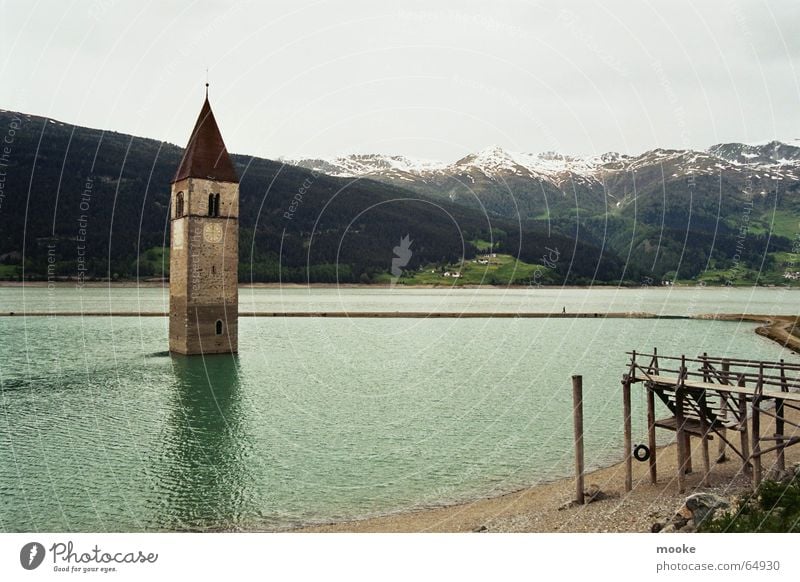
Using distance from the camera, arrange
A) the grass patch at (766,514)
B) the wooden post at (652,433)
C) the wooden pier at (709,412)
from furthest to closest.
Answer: the wooden post at (652,433) → the wooden pier at (709,412) → the grass patch at (766,514)

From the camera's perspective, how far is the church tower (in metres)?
45.2

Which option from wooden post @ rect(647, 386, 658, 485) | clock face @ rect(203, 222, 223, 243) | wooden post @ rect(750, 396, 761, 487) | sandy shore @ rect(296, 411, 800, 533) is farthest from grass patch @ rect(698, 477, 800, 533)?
clock face @ rect(203, 222, 223, 243)

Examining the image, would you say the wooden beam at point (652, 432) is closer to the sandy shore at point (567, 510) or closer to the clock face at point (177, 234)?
the sandy shore at point (567, 510)


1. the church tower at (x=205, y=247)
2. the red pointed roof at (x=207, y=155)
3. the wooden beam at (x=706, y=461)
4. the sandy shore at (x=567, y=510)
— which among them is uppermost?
the red pointed roof at (x=207, y=155)

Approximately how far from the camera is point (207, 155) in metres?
46.2

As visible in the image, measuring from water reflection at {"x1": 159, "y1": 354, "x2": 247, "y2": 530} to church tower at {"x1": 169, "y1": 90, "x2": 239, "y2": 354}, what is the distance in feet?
19.9

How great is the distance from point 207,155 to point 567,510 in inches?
1434

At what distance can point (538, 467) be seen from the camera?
77.5 ft

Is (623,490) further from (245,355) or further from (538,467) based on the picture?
(245,355)

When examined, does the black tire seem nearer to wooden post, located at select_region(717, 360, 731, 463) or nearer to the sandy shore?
the sandy shore

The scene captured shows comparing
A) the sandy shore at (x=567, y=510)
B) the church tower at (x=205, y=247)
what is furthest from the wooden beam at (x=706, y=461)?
the church tower at (x=205, y=247)

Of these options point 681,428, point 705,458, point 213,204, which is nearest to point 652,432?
point 681,428

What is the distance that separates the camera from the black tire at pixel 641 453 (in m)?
22.0

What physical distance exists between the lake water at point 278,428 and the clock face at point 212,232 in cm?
814
